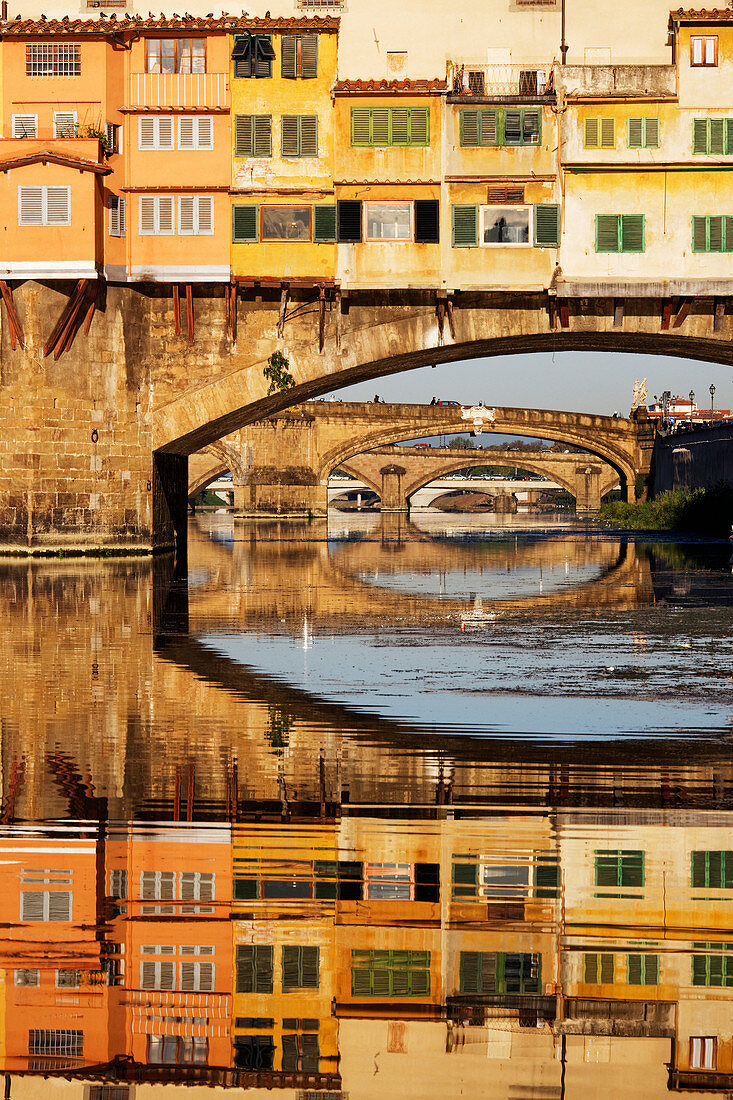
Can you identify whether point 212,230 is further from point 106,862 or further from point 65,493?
point 106,862

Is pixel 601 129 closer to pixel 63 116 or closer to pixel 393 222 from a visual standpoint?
pixel 393 222

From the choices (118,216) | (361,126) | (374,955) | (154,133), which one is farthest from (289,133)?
(374,955)

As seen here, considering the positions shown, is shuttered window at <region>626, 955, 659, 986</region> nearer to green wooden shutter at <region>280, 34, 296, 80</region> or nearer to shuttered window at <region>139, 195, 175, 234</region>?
shuttered window at <region>139, 195, 175, 234</region>

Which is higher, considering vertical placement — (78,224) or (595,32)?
(595,32)

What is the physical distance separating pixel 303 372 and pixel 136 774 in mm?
29705

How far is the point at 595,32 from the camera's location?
38.5m

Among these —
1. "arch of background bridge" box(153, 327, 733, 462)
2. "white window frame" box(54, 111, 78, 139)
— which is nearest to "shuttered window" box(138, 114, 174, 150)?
"white window frame" box(54, 111, 78, 139)

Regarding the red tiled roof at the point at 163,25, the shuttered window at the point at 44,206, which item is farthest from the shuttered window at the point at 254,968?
the red tiled roof at the point at 163,25

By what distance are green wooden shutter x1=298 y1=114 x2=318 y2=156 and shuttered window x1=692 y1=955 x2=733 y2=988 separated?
3437 cm

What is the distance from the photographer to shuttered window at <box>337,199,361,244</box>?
3791 cm

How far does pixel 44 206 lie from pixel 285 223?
6.39 meters

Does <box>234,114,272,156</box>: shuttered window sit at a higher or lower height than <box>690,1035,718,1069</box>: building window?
higher

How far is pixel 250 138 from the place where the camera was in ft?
125

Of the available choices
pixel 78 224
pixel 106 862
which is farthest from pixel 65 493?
pixel 106 862
